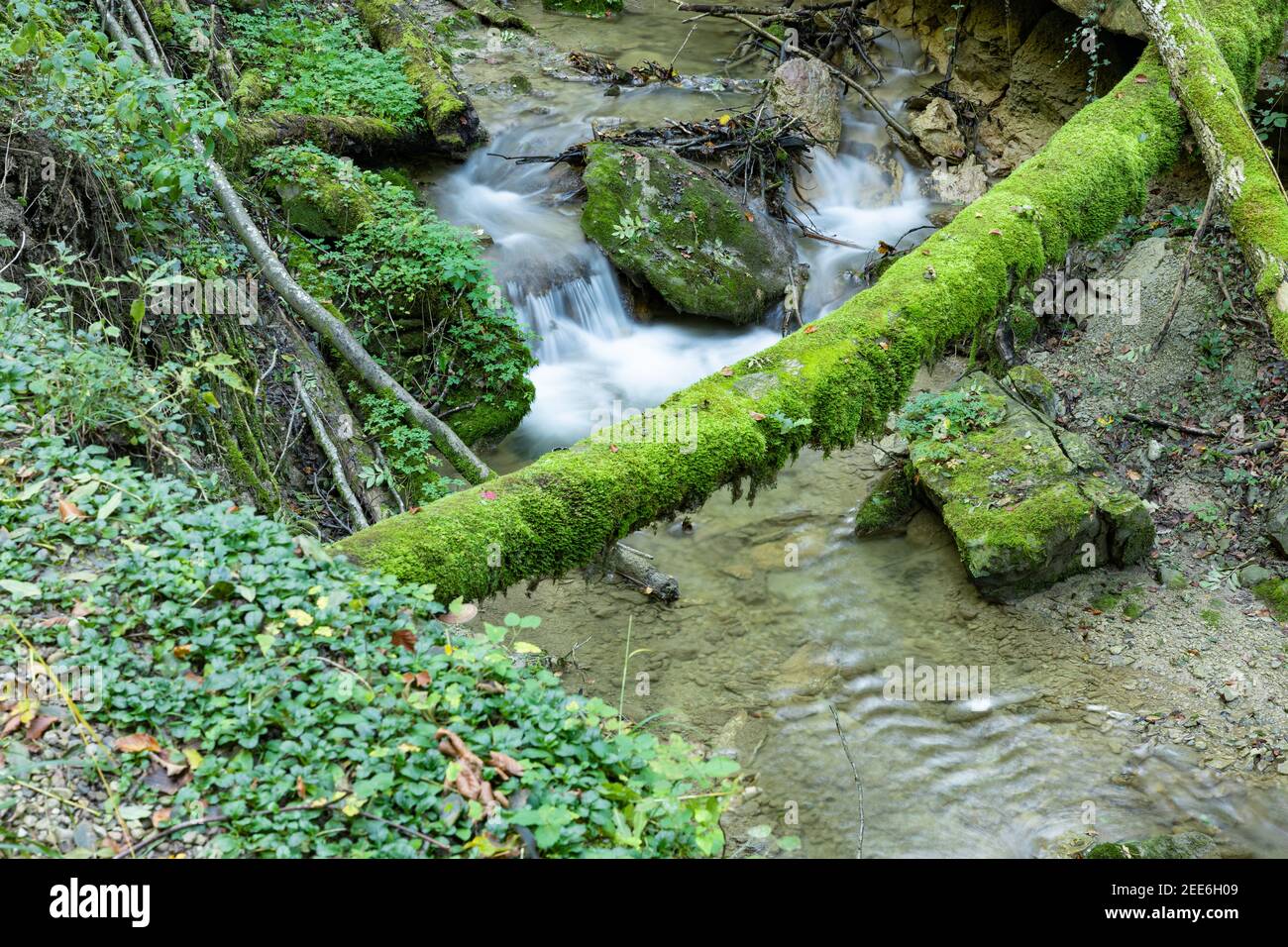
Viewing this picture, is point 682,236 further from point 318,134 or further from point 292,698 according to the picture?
point 292,698

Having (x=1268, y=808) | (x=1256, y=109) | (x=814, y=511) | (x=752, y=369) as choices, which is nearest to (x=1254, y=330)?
(x=1256, y=109)

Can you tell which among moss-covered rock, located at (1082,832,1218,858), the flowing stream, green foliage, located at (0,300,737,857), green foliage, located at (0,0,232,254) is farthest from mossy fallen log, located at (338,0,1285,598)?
green foliage, located at (0,0,232,254)

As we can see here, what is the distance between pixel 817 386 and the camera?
5707 mm

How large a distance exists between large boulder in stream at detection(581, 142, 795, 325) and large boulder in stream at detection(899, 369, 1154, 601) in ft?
10.3

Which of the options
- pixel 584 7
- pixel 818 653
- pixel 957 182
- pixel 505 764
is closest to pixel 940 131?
pixel 957 182

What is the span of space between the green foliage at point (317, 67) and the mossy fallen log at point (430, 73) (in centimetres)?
18

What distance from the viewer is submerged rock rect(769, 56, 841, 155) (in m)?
12.2

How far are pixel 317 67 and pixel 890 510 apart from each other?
8.76 meters

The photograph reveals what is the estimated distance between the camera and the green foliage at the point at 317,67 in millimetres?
10680

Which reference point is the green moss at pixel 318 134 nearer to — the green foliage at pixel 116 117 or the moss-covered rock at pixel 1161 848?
the green foliage at pixel 116 117

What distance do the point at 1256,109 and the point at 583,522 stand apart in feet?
27.3

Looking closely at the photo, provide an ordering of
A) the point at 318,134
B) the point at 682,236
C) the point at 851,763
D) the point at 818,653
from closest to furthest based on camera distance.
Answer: the point at 851,763 < the point at 818,653 < the point at 318,134 < the point at 682,236

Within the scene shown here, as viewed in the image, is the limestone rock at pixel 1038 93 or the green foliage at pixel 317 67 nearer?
the green foliage at pixel 317 67

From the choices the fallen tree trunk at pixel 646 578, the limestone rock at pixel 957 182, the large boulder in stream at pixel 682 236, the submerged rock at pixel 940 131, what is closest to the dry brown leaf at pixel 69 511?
the fallen tree trunk at pixel 646 578
